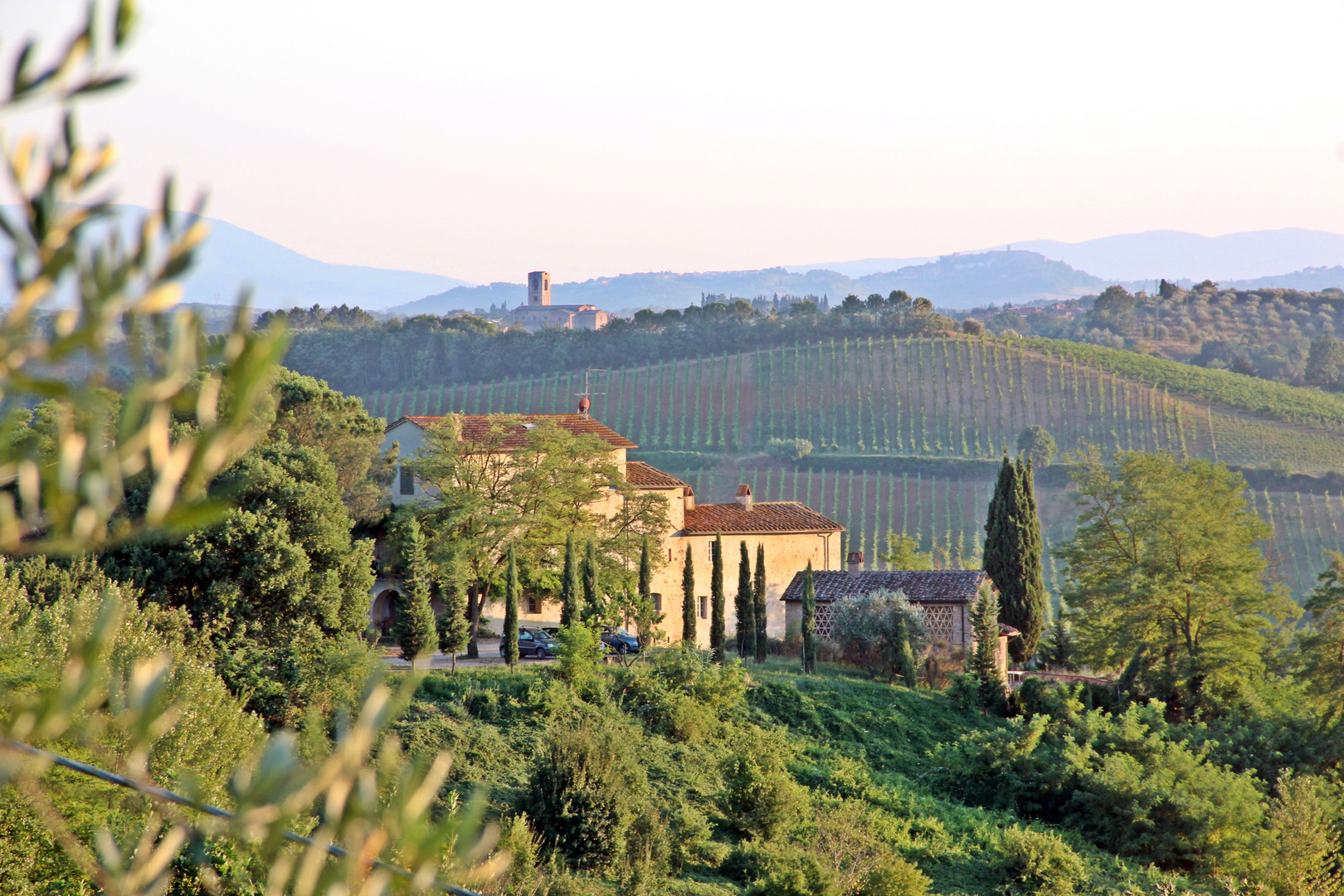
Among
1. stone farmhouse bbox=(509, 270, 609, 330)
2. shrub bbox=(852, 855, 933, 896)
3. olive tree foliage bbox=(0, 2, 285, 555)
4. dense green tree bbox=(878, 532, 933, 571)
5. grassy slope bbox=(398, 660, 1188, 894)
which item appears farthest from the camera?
stone farmhouse bbox=(509, 270, 609, 330)

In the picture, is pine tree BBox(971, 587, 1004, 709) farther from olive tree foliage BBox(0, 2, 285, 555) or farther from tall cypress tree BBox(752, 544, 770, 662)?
olive tree foliage BBox(0, 2, 285, 555)

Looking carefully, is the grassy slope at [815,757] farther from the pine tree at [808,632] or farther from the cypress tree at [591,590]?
the cypress tree at [591,590]

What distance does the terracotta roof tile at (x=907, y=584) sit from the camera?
30.8 meters

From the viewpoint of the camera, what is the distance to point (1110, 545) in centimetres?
3058

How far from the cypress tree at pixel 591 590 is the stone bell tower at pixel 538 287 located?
6018 inches

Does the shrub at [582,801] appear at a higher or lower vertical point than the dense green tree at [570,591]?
lower

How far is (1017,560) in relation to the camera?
34.3m

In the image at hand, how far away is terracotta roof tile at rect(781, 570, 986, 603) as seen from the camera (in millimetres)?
30828

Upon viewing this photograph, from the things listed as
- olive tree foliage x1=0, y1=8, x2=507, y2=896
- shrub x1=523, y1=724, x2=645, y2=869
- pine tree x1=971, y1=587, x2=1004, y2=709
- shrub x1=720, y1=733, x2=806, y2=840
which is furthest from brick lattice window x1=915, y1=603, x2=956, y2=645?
olive tree foliage x1=0, y1=8, x2=507, y2=896

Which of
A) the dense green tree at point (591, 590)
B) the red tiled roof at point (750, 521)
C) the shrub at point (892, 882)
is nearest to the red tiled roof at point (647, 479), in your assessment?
the red tiled roof at point (750, 521)

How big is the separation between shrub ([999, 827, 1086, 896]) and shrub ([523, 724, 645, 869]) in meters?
5.89

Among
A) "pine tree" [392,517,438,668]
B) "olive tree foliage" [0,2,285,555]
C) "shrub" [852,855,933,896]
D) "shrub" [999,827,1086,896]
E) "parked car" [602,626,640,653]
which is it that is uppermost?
"olive tree foliage" [0,2,285,555]

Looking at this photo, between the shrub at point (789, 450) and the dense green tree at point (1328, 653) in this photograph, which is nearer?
the dense green tree at point (1328, 653)

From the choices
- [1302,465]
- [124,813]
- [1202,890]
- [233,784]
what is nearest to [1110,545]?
[1202,890]
